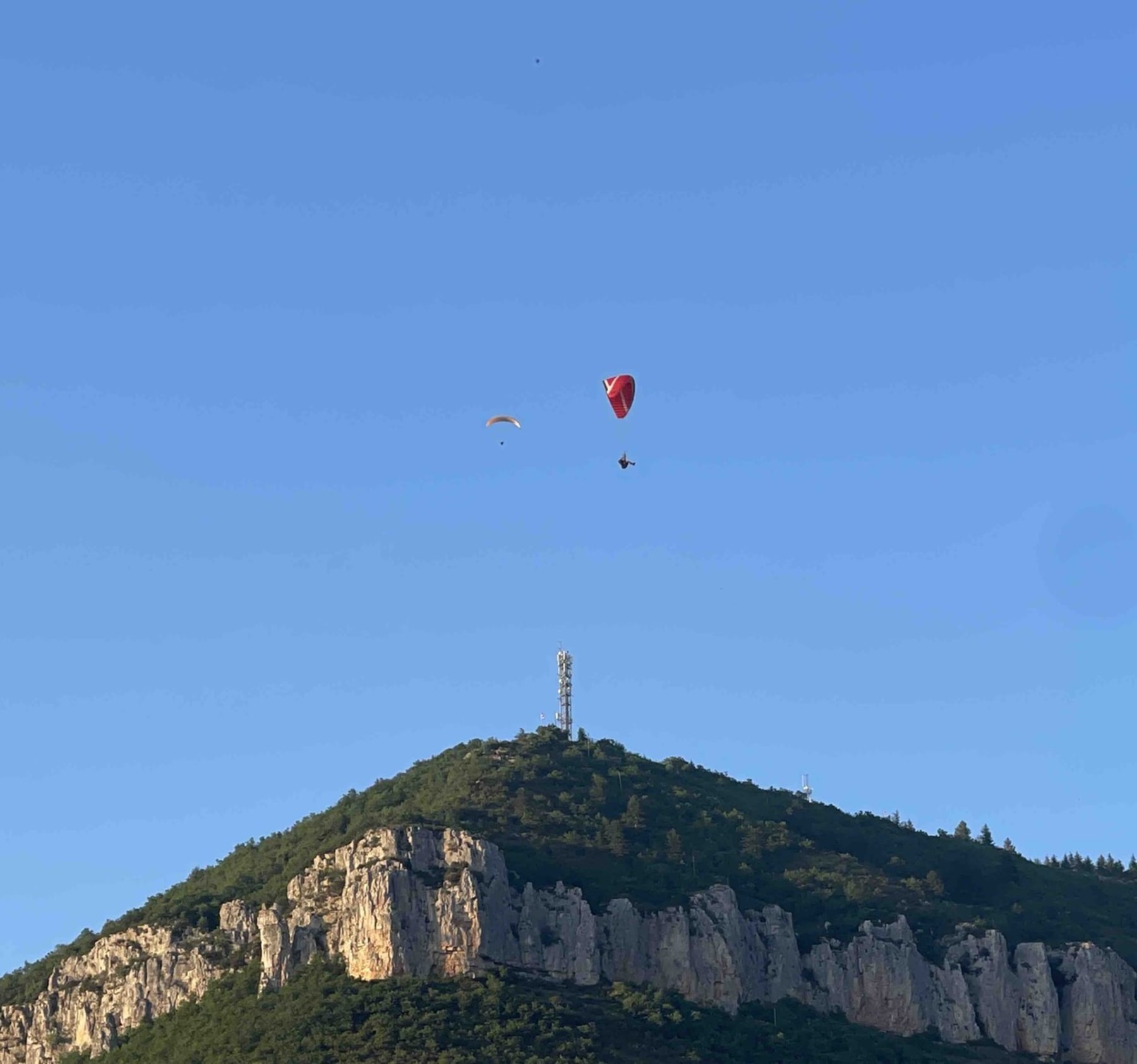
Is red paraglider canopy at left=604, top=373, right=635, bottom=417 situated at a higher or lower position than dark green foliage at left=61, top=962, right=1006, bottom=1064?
higher

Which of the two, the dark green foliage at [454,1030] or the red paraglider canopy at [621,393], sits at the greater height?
the red paraglider canopy at [621,393]

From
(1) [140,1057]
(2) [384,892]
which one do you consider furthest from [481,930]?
(1) [140,1057]

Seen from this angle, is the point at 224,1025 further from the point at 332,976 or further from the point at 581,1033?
the point at 581,1033
